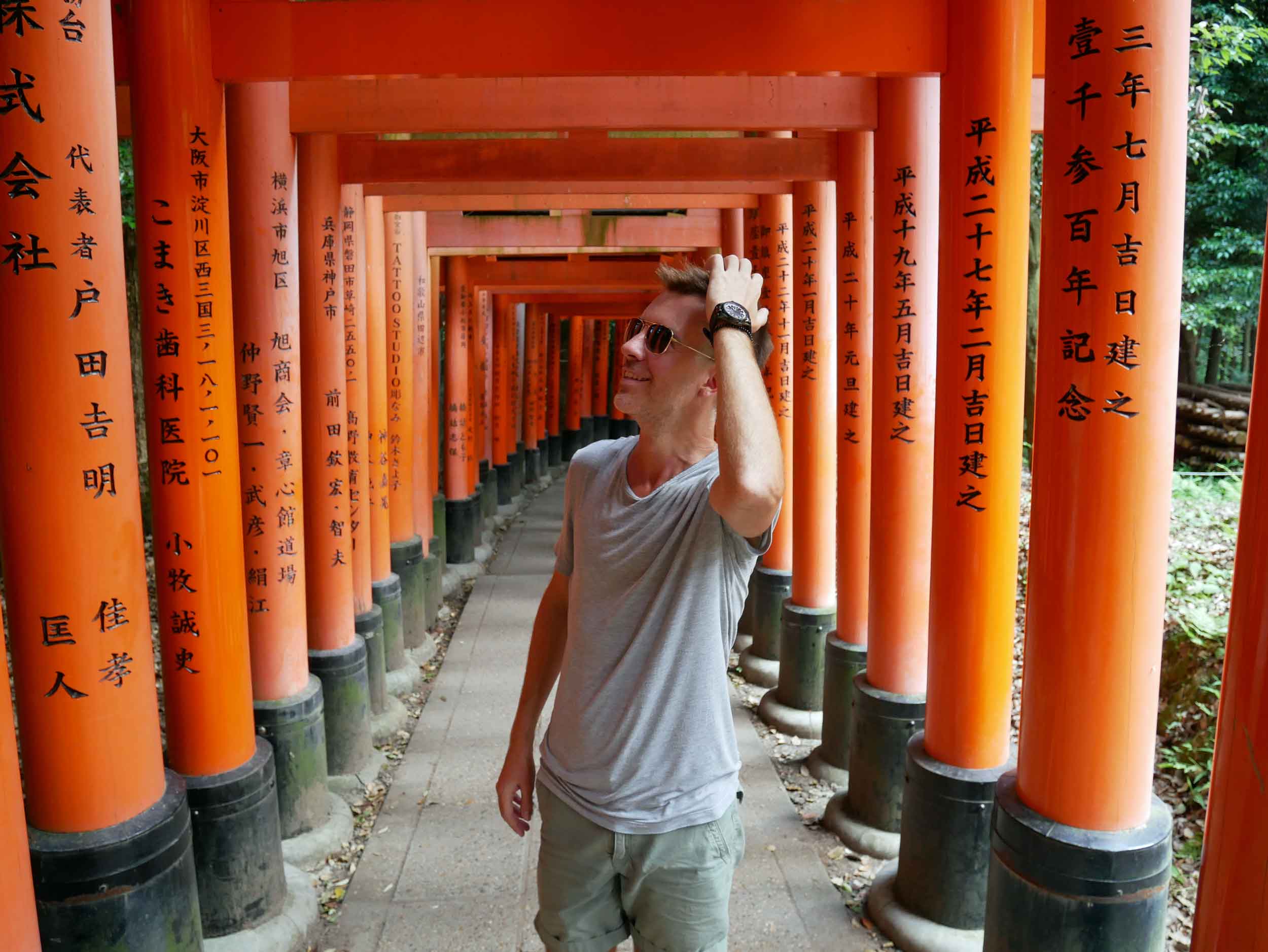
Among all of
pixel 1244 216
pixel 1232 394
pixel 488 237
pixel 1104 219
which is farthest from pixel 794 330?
pixel 1232 394

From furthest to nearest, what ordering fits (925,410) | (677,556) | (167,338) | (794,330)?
(794,330) → (925,410) → (167,338) → (677,556)

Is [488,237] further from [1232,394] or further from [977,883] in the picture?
[1232,394]

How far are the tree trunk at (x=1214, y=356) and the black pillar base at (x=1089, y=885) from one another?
11821mm

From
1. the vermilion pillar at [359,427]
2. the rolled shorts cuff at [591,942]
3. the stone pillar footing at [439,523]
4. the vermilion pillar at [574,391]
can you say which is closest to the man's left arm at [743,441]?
the rolled shorts cuff at [591,942]

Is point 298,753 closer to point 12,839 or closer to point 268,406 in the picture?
point 268,406

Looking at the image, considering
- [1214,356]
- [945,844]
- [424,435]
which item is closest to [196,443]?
[945,844]

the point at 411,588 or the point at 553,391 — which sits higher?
the point at 553,391

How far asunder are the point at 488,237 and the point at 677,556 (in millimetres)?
7441

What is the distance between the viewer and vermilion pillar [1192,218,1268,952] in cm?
168

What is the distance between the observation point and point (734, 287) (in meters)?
1.87

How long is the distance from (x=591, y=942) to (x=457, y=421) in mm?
9321

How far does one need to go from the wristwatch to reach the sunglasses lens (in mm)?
116

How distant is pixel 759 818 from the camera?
4.77 meters

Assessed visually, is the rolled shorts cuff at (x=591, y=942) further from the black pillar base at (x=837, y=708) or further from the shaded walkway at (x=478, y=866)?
the black pillar base at (x=837, y=708)
